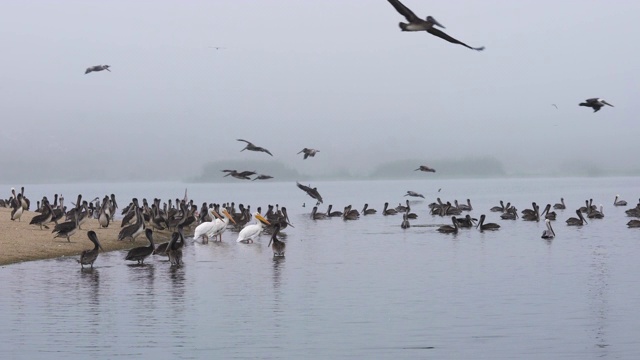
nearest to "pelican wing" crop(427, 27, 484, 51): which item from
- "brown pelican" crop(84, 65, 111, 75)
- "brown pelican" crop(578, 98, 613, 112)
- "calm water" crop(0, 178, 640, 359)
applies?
"calm water" crop(0, 178, 640, 359)

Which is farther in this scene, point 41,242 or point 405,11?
point 41,242

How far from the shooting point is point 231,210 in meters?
45.1

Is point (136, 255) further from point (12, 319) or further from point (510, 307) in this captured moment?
point (510, 307)

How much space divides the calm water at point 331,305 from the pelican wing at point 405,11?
511 cm

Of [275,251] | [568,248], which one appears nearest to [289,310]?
[275,251]

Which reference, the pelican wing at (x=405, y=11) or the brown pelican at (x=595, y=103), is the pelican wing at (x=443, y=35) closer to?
the pelican wing at (x=405, y=11)

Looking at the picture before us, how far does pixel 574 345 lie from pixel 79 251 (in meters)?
15.7

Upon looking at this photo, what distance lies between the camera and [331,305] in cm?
1695

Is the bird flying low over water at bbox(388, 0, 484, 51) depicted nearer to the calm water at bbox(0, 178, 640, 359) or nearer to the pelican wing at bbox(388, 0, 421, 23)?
the pelican wing at bbox(388, 0, 421, 23)

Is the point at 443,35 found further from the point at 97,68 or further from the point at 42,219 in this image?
the point at 42,219

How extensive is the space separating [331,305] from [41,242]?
12.1 m

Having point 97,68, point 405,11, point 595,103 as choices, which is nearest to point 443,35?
point 405,11

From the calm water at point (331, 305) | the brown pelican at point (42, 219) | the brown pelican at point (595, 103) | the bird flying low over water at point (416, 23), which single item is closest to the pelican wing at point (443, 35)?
the bird flying low over water at point (416, 23)

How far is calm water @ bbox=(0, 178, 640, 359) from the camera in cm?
1308
